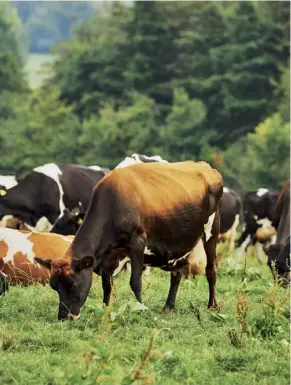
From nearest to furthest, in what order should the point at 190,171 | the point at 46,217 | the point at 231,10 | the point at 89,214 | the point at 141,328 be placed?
the point at 141,328
the point at 89,214
the point at 190,171
the point at 46,217
the point at 231,10

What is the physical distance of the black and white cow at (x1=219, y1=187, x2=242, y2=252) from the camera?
22.8 meters

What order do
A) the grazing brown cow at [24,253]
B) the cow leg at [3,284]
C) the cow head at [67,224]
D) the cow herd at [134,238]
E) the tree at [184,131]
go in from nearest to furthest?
the cow herd at [134,238] < the cow leg at [3,284] < the grazing brown cow at [24,253] < the cow head at [67,224] < the tree at [184,131]

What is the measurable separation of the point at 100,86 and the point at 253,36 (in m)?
11.4

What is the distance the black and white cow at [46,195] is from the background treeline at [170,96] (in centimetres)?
2578

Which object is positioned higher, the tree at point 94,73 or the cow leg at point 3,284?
the cow leg at point 3,284

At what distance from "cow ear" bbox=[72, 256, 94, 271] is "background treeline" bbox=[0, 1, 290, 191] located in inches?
1383

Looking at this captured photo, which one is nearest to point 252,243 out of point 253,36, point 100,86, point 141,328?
point 141,328

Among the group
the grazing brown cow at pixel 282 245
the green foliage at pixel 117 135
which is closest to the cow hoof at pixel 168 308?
the grazing brown cow at pixel 282 245

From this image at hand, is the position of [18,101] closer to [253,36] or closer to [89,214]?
[253,36]

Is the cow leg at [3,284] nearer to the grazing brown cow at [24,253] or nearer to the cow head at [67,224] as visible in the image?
the grazing brown cow at [24,253]

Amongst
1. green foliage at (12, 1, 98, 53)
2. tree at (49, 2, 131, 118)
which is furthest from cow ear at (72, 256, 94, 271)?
green foliage at (12, 1, 98, 53)

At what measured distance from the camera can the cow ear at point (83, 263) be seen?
960 centimetres

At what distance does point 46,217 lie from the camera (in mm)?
19047

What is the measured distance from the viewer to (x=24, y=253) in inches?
486
